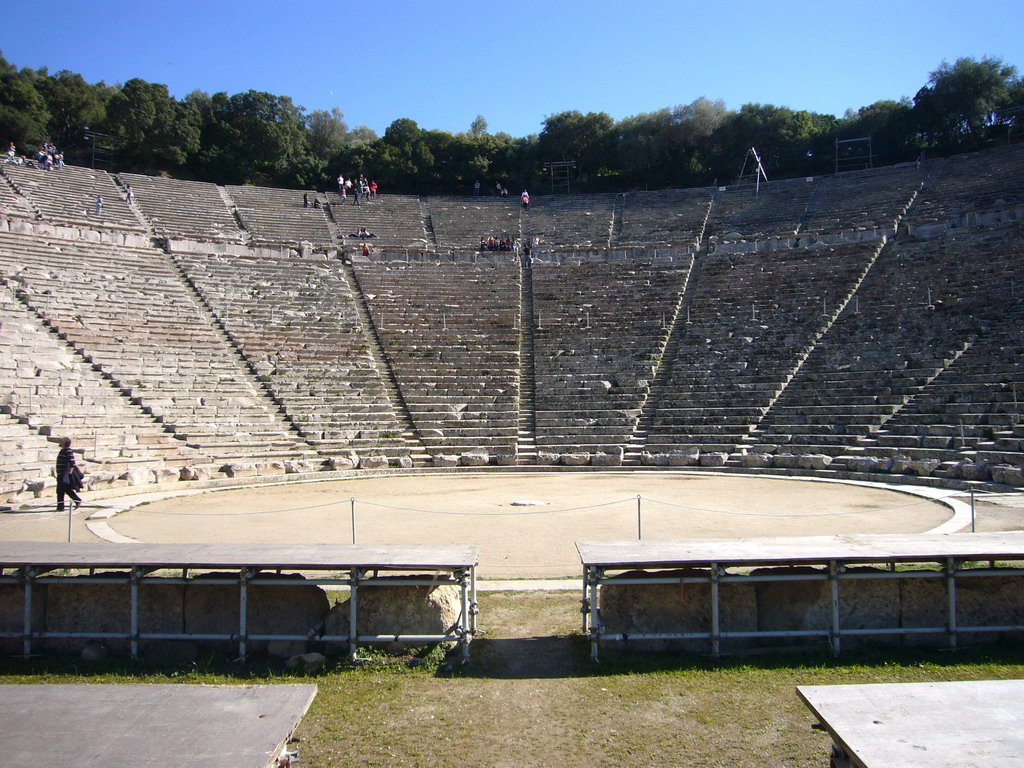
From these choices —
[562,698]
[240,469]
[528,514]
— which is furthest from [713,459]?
[562,698]

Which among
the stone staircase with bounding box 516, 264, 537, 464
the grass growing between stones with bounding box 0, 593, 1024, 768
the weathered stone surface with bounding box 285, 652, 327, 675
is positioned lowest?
the grass growing between stones with bounding box 0, 593, 1024, 768

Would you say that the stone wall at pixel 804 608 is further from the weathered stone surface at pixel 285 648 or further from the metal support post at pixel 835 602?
the weathered stone surface at pixel 285 648

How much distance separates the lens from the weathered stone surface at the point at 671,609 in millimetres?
5672

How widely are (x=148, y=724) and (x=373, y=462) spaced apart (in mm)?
15773

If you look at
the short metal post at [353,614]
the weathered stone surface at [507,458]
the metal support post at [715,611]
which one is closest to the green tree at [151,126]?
the weathered stone surface at [507,458]

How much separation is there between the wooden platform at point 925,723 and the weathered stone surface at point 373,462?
1612 centimetres

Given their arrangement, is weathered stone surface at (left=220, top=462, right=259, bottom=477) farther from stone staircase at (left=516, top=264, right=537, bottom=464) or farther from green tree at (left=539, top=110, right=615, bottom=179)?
green tree at (left=539, top=110, right=615, bottom=179)

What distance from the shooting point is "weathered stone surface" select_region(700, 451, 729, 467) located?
1823 cm

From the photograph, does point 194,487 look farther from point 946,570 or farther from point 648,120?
point 648,120

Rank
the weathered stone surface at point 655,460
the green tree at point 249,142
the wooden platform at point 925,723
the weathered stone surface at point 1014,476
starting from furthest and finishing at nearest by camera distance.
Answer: the green tree at point 249,142 → the weathered stone surface at point 655,460 → the weathered stone surface at point 1014,476 → the wooden platform at point 925,723

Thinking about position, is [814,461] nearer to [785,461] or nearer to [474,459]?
[785,461]

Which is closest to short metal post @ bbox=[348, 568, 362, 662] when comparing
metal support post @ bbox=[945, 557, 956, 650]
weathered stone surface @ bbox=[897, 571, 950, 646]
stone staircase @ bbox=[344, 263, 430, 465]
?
weathered stone surface @ bbox=[897, 571, 950, 646]

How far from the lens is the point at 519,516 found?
11.7m

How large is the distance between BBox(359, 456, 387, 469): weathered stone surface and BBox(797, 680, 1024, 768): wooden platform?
16.1 meters
